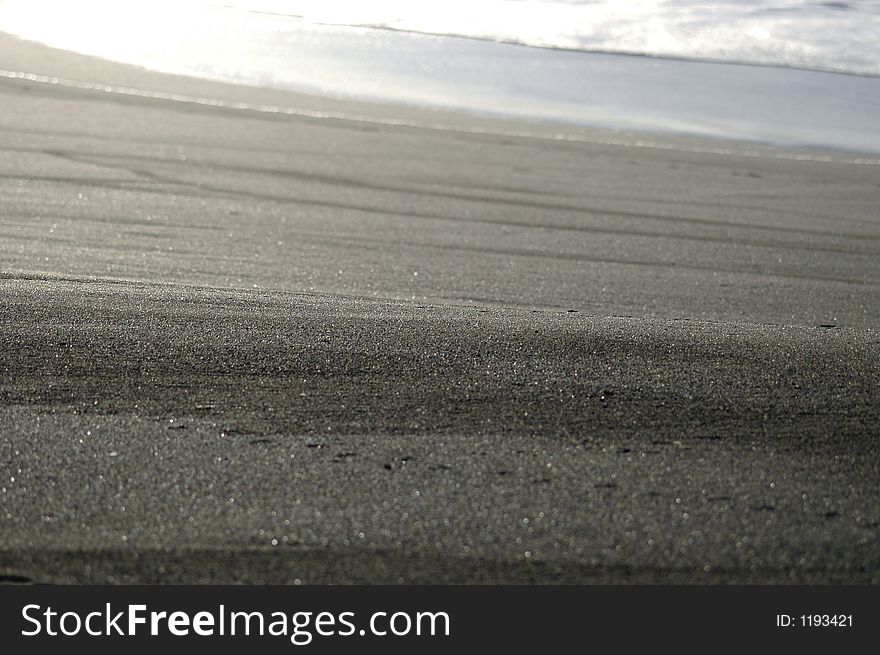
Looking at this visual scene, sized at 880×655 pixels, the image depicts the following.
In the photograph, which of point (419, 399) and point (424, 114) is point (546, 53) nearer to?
point (424, 114)

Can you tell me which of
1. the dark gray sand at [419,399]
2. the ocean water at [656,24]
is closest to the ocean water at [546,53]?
the ocean water at [656,24]

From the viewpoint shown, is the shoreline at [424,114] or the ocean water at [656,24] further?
the ocean water at [656,24]

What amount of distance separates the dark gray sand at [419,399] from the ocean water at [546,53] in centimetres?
494

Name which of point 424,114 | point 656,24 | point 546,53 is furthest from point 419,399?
point 656,24

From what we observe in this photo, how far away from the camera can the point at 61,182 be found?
5.81m

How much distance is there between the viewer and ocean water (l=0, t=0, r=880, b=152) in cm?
1035

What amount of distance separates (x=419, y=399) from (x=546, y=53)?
11078 millimetres

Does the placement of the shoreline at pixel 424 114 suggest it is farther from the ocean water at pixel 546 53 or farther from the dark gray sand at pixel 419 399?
the dark gray sand at pixel 419 399

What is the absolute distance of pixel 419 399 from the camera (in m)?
2.71

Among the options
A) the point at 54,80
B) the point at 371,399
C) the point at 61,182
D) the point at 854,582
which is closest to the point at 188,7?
the point at 54,80

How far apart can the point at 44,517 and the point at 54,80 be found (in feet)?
26.9

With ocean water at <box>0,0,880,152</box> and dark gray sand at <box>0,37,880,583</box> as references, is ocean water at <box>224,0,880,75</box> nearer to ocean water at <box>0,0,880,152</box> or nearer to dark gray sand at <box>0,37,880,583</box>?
ocean water at <box>0,0,880,152</box>

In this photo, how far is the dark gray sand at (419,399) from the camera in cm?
207

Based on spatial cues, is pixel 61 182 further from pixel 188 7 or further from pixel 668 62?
pixel 188 7
